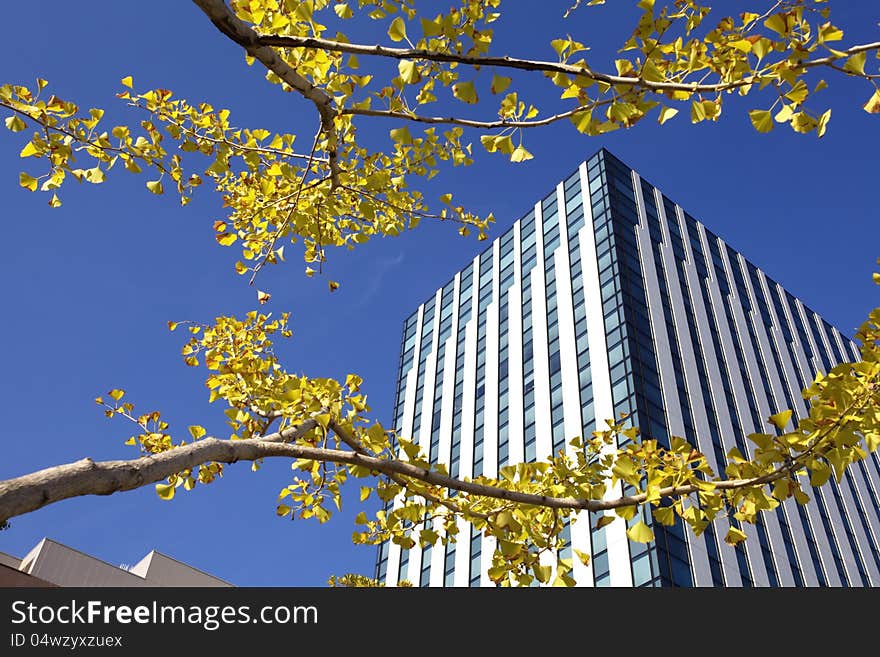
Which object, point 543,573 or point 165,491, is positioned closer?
point 543,573

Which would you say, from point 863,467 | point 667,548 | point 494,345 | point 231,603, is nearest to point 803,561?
point 667,548

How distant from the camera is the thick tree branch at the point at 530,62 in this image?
3002mm

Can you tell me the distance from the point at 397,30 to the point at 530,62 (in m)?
0.68

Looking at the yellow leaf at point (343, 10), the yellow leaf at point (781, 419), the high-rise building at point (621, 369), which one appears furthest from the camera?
the high-rise building at point (621, 369)

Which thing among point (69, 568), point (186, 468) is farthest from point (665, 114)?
A: point (69, 568)

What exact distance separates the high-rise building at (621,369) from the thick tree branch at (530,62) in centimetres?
2014

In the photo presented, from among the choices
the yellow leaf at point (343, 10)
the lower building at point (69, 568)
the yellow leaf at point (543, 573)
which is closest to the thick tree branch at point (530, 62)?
the yellow leaf at point (343, 10)

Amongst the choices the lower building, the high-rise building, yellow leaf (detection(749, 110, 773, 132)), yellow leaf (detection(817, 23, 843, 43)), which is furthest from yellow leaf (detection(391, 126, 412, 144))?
the high-rise building

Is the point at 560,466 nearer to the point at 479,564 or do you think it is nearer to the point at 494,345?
the point at 479,564

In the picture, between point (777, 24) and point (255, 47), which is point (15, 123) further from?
point (777, 24)

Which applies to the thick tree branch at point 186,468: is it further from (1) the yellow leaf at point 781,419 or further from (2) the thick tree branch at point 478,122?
(2) the thick tree branch at point 478,122

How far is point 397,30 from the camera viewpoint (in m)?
3.09

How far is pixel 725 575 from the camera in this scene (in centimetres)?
2203

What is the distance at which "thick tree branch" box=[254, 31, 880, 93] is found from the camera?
300 centimetres
